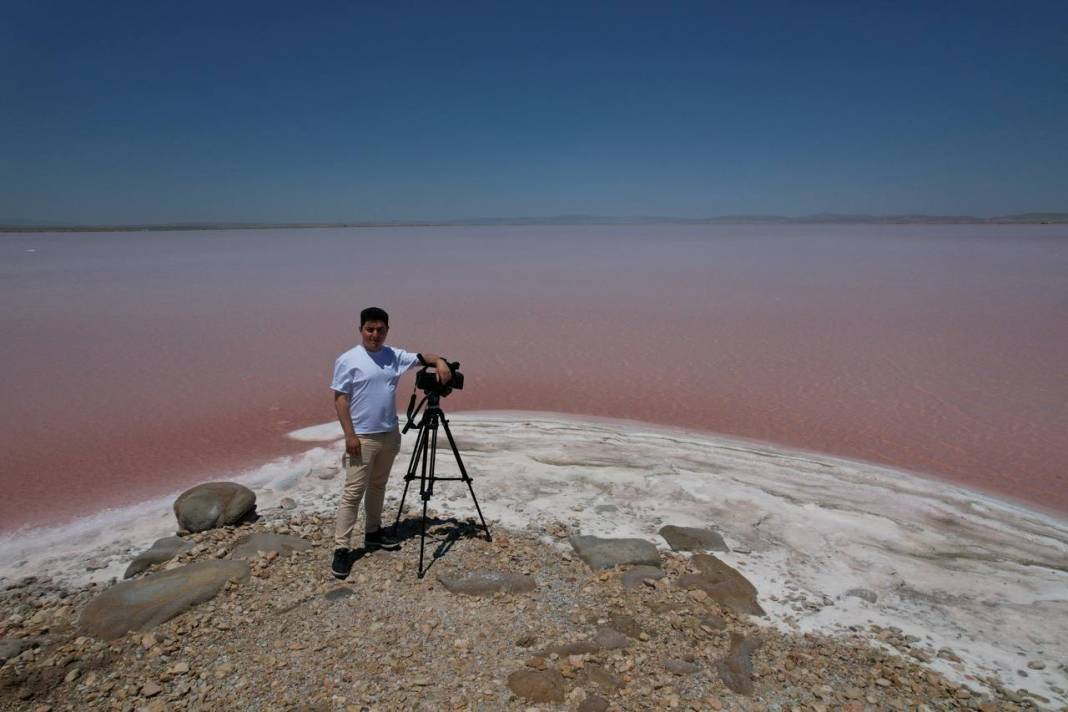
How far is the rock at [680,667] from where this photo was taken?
11.3 ft

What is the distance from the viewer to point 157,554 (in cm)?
467

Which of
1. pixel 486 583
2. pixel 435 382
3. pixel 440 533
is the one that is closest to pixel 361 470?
pixel 435 382

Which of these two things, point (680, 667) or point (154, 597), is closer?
point (680, 667)

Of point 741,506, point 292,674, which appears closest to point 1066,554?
point 741,506

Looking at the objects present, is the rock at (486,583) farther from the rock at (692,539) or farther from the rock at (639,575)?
the rock at (692,539)

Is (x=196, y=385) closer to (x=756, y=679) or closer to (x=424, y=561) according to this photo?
(x=424, y=561)

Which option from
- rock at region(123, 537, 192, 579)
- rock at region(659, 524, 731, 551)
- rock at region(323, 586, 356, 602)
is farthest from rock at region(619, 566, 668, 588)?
rock at region(123, 537, 192, 579)

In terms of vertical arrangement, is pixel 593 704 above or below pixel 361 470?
below

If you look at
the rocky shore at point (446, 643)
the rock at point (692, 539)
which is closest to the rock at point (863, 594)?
the rocky shore at point (446, 643)

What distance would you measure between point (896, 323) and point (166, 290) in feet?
75.4

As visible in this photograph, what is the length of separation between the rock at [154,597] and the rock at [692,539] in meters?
3.30

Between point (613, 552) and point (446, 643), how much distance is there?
158cm

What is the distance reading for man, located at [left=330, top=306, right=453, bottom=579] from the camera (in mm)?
4176

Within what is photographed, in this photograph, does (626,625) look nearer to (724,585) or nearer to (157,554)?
(724,585)
